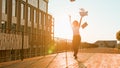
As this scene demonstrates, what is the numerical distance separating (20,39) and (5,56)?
154cm

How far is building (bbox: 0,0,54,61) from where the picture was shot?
14969mm

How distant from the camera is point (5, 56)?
574 inches

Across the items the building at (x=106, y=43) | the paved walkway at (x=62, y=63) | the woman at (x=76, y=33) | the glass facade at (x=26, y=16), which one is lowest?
the building at (x=106, y=43)

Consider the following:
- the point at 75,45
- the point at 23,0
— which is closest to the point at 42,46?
the point at 75,45

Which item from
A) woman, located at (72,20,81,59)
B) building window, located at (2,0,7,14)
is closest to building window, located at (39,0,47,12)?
building window, located at (2,0,7,14)

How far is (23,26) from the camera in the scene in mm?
44688

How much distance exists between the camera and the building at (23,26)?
1497 centimetres

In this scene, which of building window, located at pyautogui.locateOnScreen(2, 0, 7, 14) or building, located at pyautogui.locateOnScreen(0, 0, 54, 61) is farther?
building window, located at pyautogui.locateOnScreen(2, 0, 7, 14)

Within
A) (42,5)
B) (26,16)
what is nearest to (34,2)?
(42,5)

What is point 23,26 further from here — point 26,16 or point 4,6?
point 4,6

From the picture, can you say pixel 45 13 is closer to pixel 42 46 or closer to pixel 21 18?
pixel 21 18

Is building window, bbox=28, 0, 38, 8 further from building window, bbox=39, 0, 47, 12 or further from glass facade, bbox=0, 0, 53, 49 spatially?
building window, bbox=39, 0, 47, 12

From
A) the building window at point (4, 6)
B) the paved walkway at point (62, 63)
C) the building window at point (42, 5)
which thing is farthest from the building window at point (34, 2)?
the paved walkway at point (62, 63)

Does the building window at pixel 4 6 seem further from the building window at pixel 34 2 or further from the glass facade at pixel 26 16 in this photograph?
the building window at pixel 34 2
